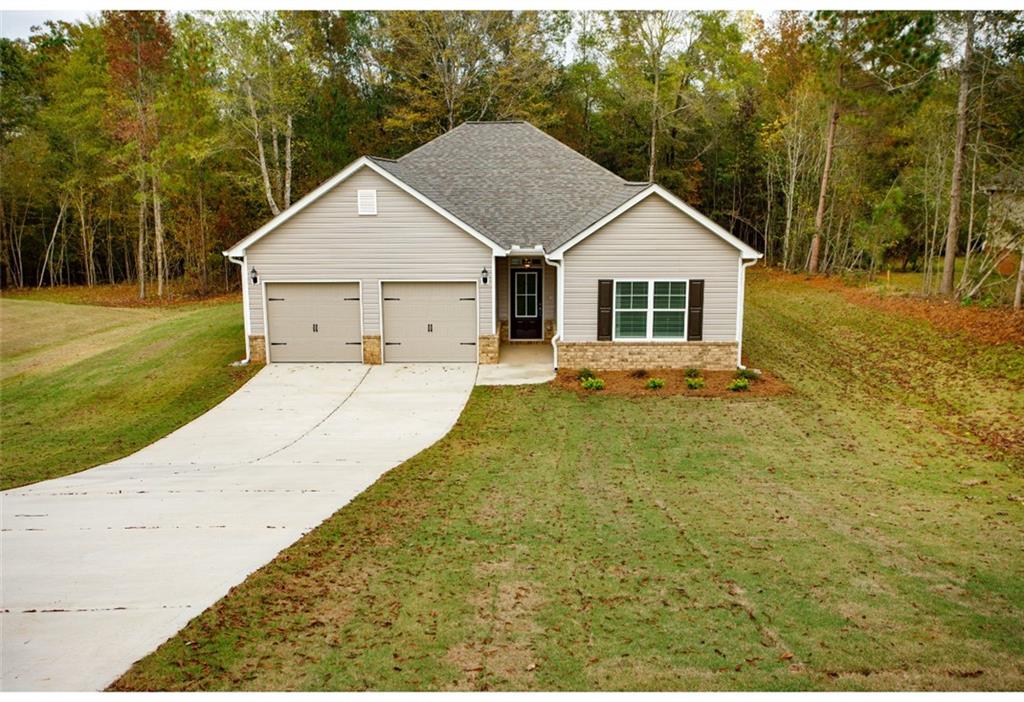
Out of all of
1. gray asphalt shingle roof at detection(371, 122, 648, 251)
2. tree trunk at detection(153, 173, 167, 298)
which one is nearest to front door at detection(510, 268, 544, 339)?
gray asphalt shingle roof at detection(371, 122, 648, 251)

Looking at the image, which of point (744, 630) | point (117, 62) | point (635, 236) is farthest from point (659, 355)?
point (117, 62)

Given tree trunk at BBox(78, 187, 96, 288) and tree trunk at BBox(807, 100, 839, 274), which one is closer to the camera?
tree trunk at BBox(807, 100, 839, 274)

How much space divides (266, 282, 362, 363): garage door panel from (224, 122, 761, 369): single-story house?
0.09 ft

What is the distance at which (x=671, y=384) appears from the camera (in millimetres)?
15859

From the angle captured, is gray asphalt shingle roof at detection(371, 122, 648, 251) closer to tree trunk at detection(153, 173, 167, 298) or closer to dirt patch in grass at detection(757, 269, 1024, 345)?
dirt patch in grass at detection(757, 269, 1024, 345)

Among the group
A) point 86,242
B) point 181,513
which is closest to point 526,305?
point 181,513

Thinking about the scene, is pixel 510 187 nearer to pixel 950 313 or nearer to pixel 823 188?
pixel 950 313

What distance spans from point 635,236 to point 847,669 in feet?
40.6

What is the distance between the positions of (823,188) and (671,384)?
1969cm

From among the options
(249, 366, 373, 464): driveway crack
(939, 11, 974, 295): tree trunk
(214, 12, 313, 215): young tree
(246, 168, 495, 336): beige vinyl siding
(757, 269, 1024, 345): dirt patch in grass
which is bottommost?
(249, 366, 373, 464): driveway crack

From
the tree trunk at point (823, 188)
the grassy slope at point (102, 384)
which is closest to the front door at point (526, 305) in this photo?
the grassy slope at point (102, 384)

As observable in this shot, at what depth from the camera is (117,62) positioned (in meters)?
30.8

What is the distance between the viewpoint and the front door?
20422 mm

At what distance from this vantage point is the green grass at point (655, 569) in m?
5.30
